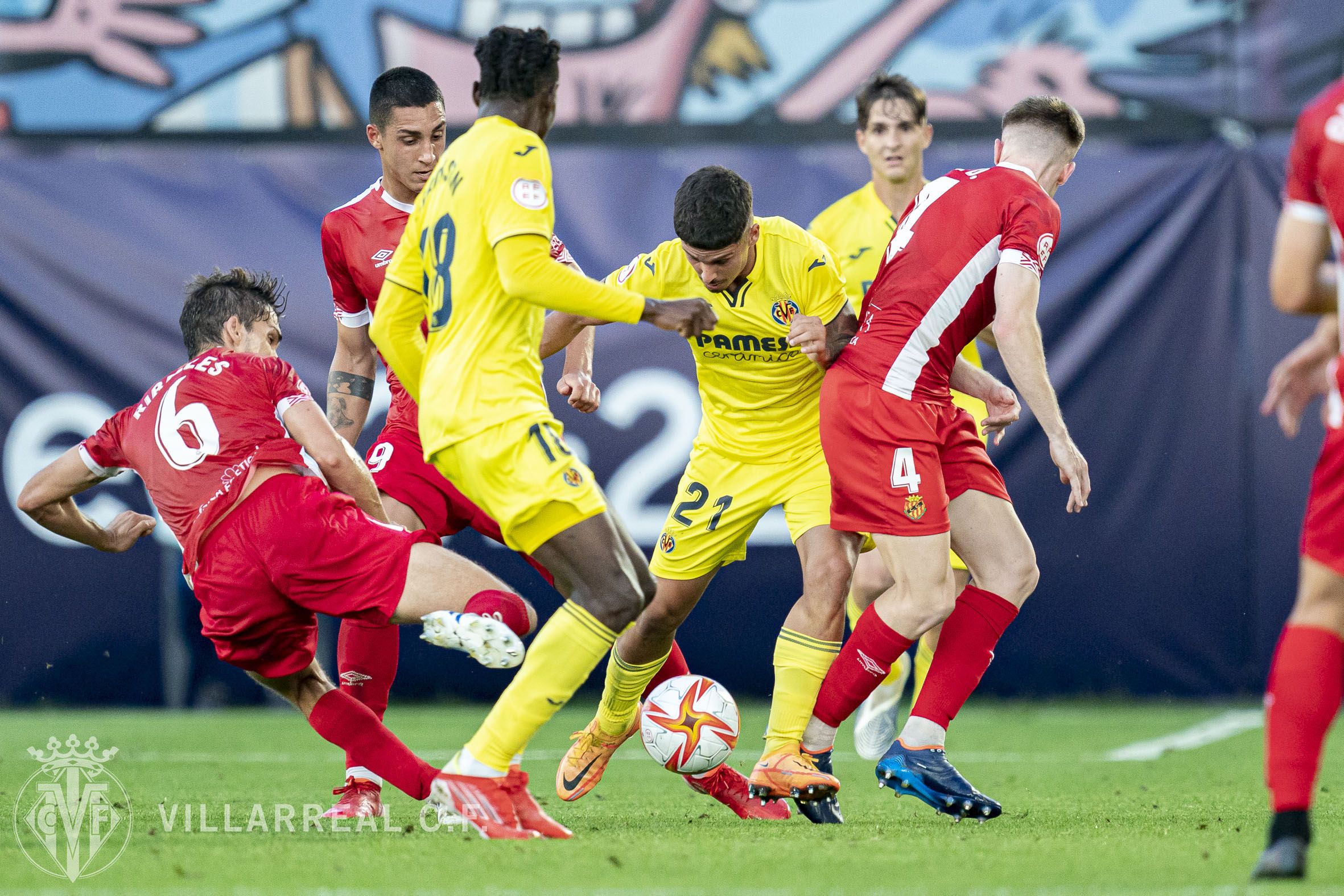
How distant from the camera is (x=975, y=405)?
6.61 m

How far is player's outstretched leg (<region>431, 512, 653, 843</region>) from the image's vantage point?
13.9 feet

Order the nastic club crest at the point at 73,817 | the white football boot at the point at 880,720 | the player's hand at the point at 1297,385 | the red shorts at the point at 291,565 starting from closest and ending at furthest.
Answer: the player's hand at the point at 1297,385, the nastic club crest at the point at 73,817, the red shorts at the point at 291,565, the white football boot at the point at 880,720

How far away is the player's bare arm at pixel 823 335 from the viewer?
195 inches

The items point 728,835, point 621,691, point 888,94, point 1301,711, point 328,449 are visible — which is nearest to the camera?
point 1301,711

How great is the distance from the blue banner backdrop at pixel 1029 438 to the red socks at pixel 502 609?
178 inches

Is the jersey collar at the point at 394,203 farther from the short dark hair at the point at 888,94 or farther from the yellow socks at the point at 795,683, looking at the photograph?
the short dark hair at the point at 888,94

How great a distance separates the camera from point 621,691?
5438 mm

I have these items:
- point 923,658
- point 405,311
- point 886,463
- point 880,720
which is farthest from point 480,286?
point 880,720

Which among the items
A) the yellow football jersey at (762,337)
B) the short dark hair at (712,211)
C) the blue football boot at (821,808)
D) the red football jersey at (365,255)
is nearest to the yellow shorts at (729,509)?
the yellow football jersey at (762,337)

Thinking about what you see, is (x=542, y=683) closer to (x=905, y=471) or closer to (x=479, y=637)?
(x=479, y=637)

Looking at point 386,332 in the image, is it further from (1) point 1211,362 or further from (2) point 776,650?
(1) point 1211,362

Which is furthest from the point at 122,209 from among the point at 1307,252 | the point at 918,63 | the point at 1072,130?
the point at 1307,252

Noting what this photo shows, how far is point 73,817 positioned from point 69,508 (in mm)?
993

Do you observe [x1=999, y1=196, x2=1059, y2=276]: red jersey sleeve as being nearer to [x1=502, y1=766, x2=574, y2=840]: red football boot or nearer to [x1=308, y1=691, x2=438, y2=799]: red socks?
[x1=502, y1=766, x2=574, y2=840]: red football boot
